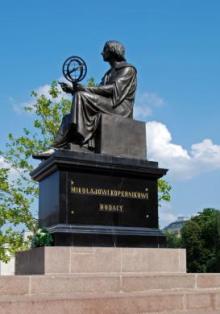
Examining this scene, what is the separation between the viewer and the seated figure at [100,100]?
9.72 meters

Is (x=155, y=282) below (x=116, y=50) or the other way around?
below

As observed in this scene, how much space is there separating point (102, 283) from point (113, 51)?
516 cm

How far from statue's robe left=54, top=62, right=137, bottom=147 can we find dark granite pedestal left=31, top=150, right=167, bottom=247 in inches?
27.7

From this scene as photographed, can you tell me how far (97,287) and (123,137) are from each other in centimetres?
335

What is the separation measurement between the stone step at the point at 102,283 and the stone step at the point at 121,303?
9.9 inches

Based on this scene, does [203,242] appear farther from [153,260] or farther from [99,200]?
[99,200]

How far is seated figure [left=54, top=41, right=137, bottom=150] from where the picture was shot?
383 inches

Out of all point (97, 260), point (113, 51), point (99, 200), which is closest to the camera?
point (97, 260)

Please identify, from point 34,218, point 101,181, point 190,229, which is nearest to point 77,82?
point 101,181

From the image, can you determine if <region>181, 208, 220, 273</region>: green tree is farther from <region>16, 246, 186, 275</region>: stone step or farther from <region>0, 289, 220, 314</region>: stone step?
<region>0, 289, 220, 314</region>: stone step

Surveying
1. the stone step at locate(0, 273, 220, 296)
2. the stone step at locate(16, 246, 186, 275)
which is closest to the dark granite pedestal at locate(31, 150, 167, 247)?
the stone step at locate(16, 246, 186, 275)

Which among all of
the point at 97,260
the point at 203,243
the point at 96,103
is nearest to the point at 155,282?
the point at 97,260

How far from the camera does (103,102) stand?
32.8ft

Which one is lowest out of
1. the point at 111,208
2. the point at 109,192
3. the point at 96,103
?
the point at 111,208
